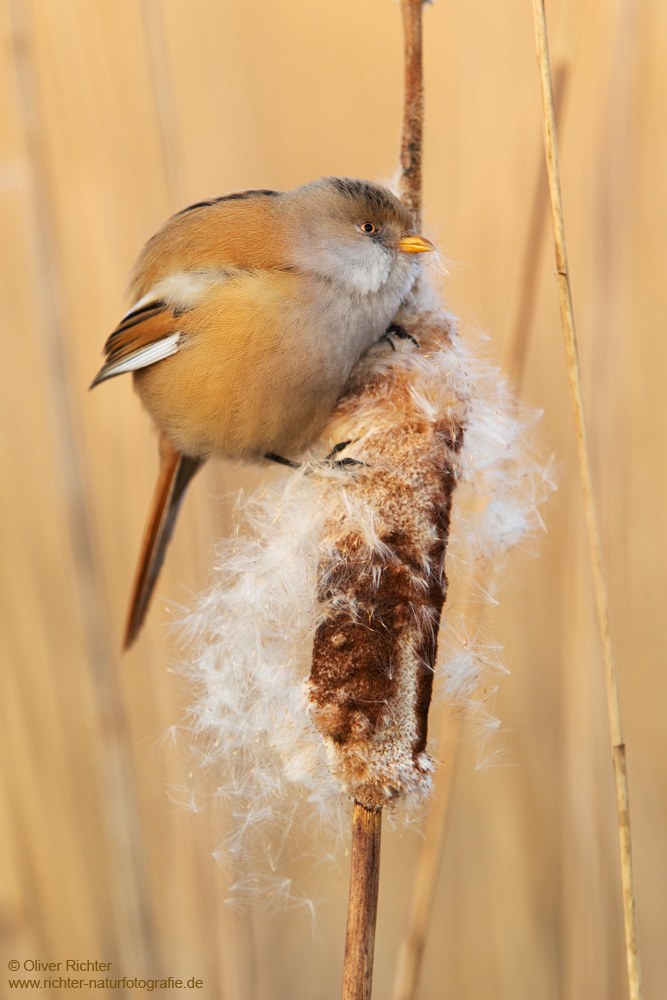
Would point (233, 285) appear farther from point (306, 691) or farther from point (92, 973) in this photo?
point (92, 973)

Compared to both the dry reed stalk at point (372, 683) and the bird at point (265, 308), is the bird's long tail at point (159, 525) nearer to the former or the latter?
the bird at point (265, 308)

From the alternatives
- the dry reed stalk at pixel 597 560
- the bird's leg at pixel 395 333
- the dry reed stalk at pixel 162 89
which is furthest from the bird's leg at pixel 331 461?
the dry reed stalk at pixel 162 89

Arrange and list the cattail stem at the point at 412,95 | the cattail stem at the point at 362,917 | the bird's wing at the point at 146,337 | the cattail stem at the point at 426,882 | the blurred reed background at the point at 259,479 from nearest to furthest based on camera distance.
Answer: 1. the cattail stem at the point at 362,917
2. the cattail stem at the point at 412,95
3. the cattail stem at the point at 426,882
4. the bird's wing at the point at 146,337
5. the blurred reed background at the point at 259,479

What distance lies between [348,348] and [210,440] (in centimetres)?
33

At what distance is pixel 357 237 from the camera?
1410mm

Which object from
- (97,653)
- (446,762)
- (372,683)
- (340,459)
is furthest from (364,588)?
(97,653)

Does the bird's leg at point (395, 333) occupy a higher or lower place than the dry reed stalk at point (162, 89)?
lower

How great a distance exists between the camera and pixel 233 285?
1376mm

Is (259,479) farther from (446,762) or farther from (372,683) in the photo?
(372,683)

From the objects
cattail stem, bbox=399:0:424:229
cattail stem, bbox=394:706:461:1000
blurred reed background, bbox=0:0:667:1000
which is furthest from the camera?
blurred reed background, bbox=0:0:667:1000

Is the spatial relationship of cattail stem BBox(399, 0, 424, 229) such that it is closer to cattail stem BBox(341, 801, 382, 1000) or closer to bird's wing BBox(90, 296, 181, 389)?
bird's wing BBox(90, 296, 181, 389)

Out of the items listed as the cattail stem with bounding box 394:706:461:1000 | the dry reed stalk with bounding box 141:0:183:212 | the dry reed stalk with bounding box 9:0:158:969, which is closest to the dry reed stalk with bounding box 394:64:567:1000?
the cattail stem with bounding box 394:706:461:1000

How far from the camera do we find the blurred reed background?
1565 millimetres

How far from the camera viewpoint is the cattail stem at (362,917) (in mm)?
882
